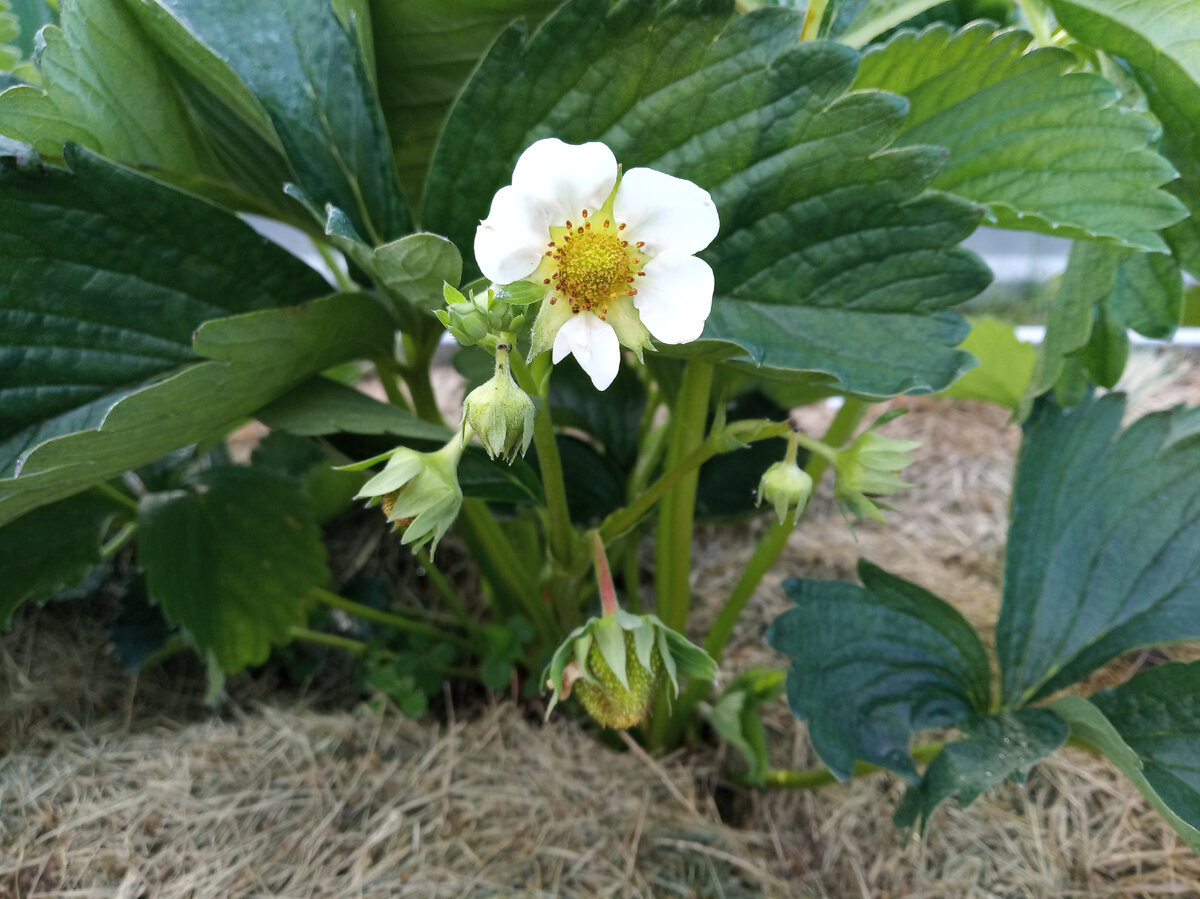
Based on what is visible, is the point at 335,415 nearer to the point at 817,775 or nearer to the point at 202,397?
the point at 202,397

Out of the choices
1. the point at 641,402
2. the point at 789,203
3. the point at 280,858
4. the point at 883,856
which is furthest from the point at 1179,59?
the point at 280,858

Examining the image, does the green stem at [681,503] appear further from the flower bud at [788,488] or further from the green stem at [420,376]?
the green stem at [420,376]

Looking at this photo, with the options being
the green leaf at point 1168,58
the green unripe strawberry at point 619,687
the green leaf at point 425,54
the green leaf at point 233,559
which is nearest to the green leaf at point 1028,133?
the green leaf at point 1168,58

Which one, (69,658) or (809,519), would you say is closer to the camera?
(69,658)

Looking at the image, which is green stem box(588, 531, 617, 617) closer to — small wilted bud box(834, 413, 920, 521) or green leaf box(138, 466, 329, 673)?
small wilted bud box(834, 413, 920, 521)

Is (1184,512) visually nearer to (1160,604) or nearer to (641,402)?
(1160,604)

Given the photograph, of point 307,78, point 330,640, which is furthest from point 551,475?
point 330,640
